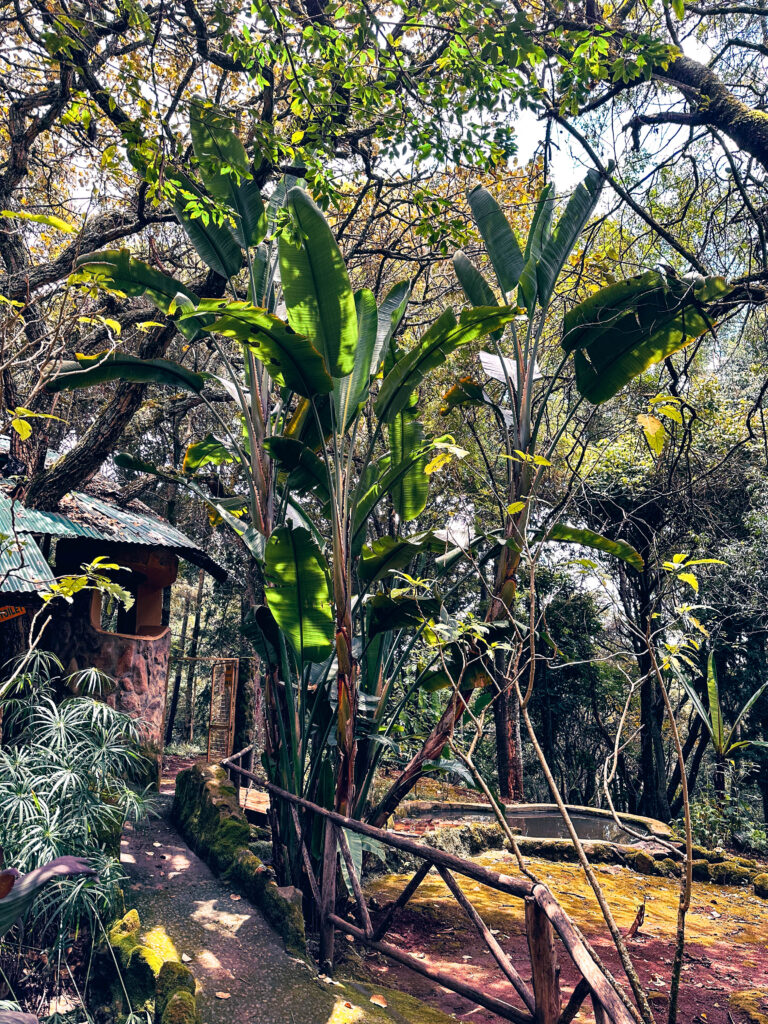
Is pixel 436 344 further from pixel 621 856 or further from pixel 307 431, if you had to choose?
pixel 621 856

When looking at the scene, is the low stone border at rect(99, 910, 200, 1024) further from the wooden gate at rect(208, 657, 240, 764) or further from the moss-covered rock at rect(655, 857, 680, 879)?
the moss-covered rock at rect(655, 857, 680, 879)

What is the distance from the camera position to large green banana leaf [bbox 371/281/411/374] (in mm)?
5461

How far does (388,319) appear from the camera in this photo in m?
5.62

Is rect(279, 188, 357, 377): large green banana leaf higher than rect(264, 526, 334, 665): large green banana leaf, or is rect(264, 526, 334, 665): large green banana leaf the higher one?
rect(279, 188, 357, 377): large green banana leaf

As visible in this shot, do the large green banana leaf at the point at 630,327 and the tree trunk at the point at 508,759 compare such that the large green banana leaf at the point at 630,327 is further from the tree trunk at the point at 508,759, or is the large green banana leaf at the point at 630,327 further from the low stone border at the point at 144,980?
the tree trunk at the point at 508,759

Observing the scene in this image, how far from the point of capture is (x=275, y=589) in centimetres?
461

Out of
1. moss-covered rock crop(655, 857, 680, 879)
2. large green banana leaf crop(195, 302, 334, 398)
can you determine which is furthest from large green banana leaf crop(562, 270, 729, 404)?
moss-covered rock crop(655, 857, 680, 879)

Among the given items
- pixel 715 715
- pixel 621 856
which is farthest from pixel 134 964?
pixel 621 856

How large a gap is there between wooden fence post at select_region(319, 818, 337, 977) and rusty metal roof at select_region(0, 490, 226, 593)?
115 inches

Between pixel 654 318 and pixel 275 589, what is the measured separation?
3.19 metres

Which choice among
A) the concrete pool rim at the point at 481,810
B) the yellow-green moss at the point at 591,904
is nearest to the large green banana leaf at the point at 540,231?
the yellow-green moss at the point at 591,904

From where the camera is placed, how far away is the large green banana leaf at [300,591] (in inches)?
178

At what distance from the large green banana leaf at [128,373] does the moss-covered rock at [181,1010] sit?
156 inches

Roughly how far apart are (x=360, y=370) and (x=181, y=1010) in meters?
3.97
